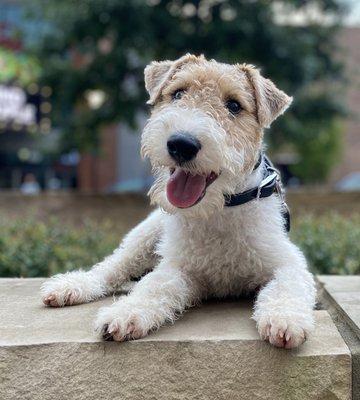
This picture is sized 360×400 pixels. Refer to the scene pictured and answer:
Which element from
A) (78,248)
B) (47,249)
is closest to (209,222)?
(47,249)

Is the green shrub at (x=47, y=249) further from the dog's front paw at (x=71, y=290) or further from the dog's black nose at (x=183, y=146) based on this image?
the dog's black nose at (x=183, y=146)

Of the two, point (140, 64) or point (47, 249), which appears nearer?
point (47, 249)

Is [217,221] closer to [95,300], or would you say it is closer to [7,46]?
[95,300]

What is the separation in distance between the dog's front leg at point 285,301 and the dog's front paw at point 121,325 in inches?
20.7

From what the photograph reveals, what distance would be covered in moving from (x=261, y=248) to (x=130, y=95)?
9.75 meters

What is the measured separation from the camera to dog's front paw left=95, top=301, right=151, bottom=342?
2.28 m

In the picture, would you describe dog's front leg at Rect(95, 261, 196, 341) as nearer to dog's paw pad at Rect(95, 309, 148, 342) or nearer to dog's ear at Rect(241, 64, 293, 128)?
dog's paw pad at Rect(95, 309, 148, 342)

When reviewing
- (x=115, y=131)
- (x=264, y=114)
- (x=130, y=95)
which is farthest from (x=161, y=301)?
(x=115, y=131)

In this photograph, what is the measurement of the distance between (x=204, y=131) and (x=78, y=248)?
10.4 ft

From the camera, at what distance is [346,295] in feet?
10.5

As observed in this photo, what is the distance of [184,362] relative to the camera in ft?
7.48

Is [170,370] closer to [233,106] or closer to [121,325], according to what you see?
[121,325]

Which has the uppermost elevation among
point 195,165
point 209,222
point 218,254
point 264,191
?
point 195,165

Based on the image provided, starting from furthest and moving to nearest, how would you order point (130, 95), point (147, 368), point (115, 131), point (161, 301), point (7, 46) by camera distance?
point (115, 131) < point (7, 46) < point (130, 95) < point (161, 301) < point (147, 368)
